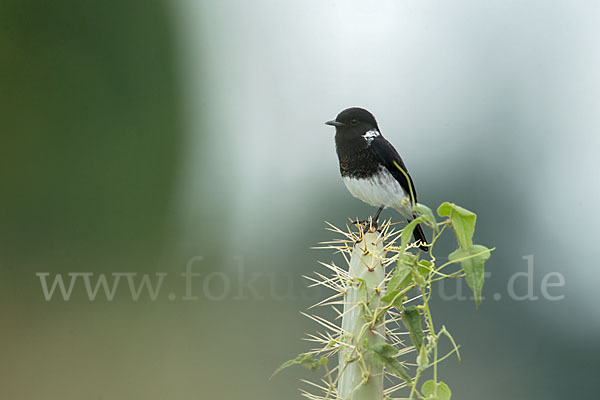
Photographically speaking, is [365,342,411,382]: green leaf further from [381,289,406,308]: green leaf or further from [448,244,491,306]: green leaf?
[448,244,491,306]: green leaf

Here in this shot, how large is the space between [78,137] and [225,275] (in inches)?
99.3

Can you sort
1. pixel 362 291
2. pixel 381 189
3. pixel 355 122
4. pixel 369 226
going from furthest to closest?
pixel 381 189 < pixel 355 122 < pixel 369 226 < pixel 362 291

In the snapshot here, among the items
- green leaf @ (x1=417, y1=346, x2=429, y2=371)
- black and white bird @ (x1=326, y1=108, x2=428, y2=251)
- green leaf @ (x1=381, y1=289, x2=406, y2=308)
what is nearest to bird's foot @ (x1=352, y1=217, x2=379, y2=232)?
green leaf @ (x1=381, y1=289, x2=406, y2=308)

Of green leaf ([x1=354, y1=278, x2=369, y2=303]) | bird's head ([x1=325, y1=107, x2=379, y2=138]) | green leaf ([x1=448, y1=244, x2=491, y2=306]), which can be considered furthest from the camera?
bird's head ([x1=325, y1=107, x2=379, y2=138])

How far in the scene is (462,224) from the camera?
123cm

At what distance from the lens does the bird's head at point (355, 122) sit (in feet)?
10.7

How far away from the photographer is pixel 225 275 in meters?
→ 8.09

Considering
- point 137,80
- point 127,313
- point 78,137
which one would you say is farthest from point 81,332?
point 137,80

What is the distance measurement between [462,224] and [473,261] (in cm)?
8

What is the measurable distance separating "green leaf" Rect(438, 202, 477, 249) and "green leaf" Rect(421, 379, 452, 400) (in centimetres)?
31

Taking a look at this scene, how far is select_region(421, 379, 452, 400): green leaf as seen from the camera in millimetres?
1310

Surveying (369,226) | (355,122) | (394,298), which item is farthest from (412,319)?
(355,122)

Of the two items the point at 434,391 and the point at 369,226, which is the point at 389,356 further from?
the point at 369,226

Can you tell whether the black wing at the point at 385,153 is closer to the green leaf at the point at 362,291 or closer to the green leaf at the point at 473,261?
the green leaf at the point at 362,291
